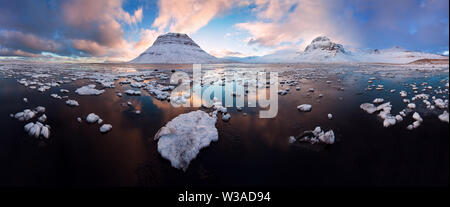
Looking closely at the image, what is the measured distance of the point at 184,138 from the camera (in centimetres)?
323

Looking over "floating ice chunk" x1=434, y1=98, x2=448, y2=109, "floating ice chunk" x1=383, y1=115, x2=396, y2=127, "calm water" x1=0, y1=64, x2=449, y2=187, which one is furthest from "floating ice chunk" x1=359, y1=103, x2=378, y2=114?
"floating ice chunk" x1=434, y1=98, x2=448, y2=109

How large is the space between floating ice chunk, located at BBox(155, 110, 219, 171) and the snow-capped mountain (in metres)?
96.7

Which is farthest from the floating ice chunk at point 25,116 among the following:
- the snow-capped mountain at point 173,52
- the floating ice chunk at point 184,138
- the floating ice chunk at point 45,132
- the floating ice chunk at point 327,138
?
the snow-capped mountain at point 173,52

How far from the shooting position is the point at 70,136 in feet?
11.2

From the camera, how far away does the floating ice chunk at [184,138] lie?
2.72 m

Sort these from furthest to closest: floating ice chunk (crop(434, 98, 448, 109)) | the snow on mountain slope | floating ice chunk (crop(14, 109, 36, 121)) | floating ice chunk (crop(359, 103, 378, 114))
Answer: the snow on mountain slope, floating ice chunk (crop(359, 103, 378, 114)), floating ice chunk (crop(434, 98, 448, 109)), floating ice chunk (crop(14, 109, 36, 121))

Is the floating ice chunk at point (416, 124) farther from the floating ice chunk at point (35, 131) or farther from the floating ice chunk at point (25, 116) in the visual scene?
Result: the floating ice chunk at point (25, 116)

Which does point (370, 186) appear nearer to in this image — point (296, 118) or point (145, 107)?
point (296, 118)

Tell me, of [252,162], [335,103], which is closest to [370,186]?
[252,162]

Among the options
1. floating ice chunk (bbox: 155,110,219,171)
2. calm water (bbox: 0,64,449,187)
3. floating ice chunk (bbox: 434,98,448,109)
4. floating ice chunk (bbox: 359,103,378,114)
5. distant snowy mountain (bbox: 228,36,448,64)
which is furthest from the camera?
distant snowy mountain (bbox: 228,36,448,64)

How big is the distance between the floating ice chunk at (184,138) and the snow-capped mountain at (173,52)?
9669 cm

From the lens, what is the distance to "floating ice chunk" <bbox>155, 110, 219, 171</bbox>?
2.72m

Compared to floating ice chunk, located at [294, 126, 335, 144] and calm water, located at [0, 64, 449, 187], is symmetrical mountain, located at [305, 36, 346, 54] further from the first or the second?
floating ice chunk, located at [294, 126, 335, 144]

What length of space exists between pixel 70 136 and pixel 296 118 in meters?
5.75
